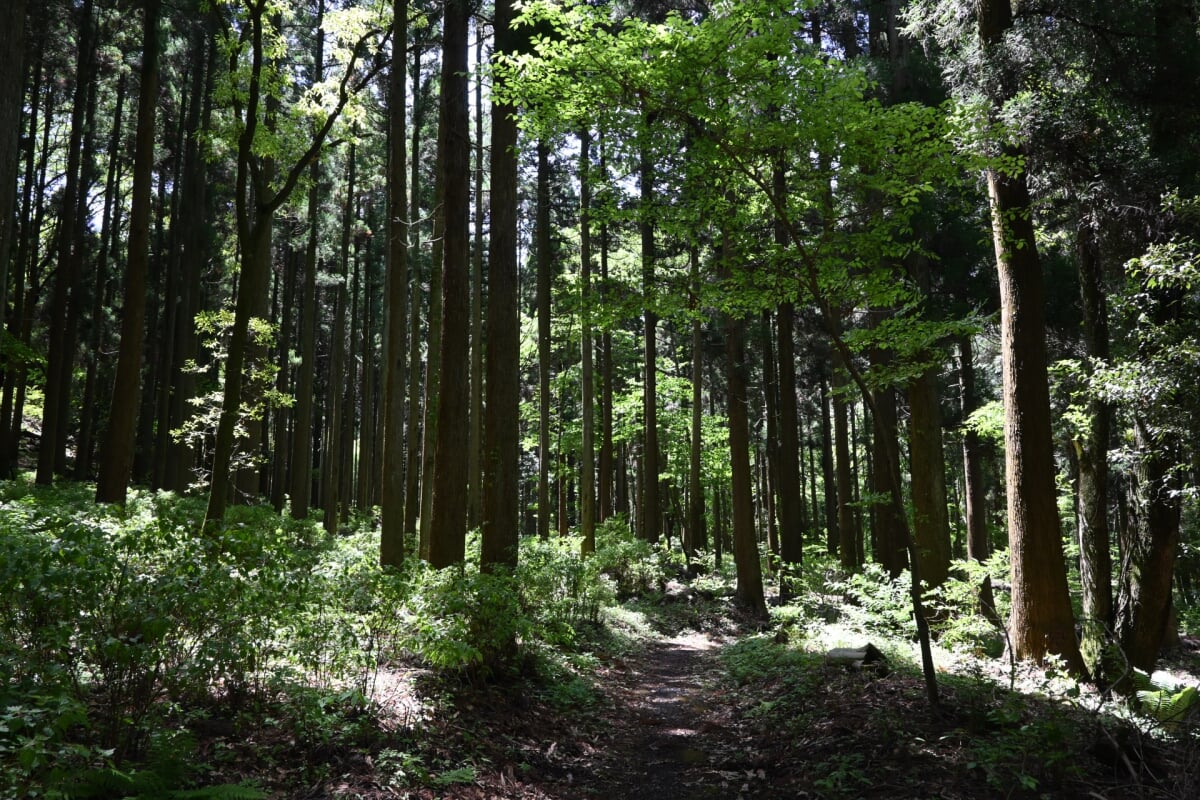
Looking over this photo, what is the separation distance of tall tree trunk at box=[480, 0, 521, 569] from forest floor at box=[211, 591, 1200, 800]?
2288mm

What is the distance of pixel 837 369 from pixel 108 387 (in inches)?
1257

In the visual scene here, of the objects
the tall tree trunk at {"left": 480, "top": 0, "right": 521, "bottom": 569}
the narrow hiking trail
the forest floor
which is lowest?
the narrow hiking trail

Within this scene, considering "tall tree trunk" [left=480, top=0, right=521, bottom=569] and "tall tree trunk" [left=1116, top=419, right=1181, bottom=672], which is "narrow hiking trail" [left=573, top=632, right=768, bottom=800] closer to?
"tall tree trunk" [left=480, top=0, right=521, bottom=569]

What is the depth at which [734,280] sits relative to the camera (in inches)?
263

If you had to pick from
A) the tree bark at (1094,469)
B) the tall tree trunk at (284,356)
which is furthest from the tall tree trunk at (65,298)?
the tree bark at (1094,469)

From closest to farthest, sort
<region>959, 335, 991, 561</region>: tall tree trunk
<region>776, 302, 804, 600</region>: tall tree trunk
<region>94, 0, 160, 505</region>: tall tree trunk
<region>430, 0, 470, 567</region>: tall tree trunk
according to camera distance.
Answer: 1. <region>430, 0, 470, 567</region>: tall tree trunk
2. <region>94, 0, 160, 505</region>: tall tree trunk
3. <region>776, 302, 804, 600</region>: tall tree trunk
4. <region>959, 335, 991, 561</region>: tall tree trunk

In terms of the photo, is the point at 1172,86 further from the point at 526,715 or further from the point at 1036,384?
the point at 526,715

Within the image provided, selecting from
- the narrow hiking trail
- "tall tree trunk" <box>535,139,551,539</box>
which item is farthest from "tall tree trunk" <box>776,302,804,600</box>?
"tall tree trunk" <box>535,139,551,539</box>

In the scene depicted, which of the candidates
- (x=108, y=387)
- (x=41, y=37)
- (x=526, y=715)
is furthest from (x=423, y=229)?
(x=108, y=387)

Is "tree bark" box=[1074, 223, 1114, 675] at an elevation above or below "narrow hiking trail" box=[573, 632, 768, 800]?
above

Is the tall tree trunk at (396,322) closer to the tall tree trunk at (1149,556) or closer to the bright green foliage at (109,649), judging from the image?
the bright green foliage at (109,649)

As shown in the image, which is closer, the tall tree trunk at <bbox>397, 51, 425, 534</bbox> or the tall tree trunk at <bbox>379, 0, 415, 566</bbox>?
the tall tree trunk at <bbox>379, 0, 415, 566</bbox>

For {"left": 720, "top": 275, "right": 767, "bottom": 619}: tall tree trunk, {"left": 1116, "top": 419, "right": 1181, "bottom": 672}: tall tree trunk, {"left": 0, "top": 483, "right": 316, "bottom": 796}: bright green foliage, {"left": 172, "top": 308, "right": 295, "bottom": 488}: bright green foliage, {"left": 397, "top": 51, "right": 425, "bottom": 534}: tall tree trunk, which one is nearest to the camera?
{"left": 0, "top": 483, "right": 316, "bottom": 796}: bright green foliage

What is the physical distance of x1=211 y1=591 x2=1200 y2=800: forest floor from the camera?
4348 mm
